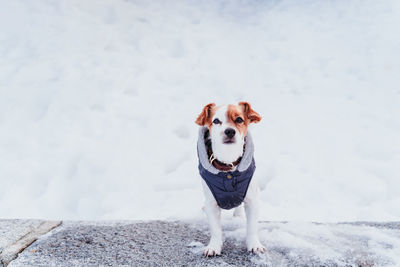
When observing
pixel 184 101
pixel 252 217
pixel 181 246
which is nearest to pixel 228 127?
pixel 252 217

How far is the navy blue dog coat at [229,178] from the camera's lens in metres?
2.43

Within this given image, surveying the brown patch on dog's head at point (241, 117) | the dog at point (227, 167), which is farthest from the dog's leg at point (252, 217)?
the brown patch on dog's head at point (241, 117)

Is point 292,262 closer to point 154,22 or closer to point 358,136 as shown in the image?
point 358,136

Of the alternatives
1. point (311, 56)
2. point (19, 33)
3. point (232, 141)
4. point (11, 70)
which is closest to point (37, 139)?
point (11, 70)

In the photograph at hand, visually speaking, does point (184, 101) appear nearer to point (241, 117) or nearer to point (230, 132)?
point (241, 117)

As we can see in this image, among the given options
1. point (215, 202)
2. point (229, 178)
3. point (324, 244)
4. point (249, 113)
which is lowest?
point (324, 244)

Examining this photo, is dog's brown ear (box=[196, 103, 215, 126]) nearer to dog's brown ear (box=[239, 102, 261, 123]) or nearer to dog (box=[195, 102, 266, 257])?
dog (box=[195, 102, 266, 257])

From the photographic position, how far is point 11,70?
620 centimetres

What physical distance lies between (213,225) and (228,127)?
82cm

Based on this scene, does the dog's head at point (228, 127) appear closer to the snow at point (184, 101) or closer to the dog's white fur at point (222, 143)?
the dog's white fur at point (222, 143)

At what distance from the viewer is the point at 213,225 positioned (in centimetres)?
253

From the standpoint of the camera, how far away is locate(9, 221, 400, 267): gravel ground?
91.0 inches

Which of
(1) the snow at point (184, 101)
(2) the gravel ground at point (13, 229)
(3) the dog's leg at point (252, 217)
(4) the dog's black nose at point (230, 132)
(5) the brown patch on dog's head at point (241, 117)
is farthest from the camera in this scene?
(1) the snow at point (184, 101)

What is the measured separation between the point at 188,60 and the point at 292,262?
5547 mm
